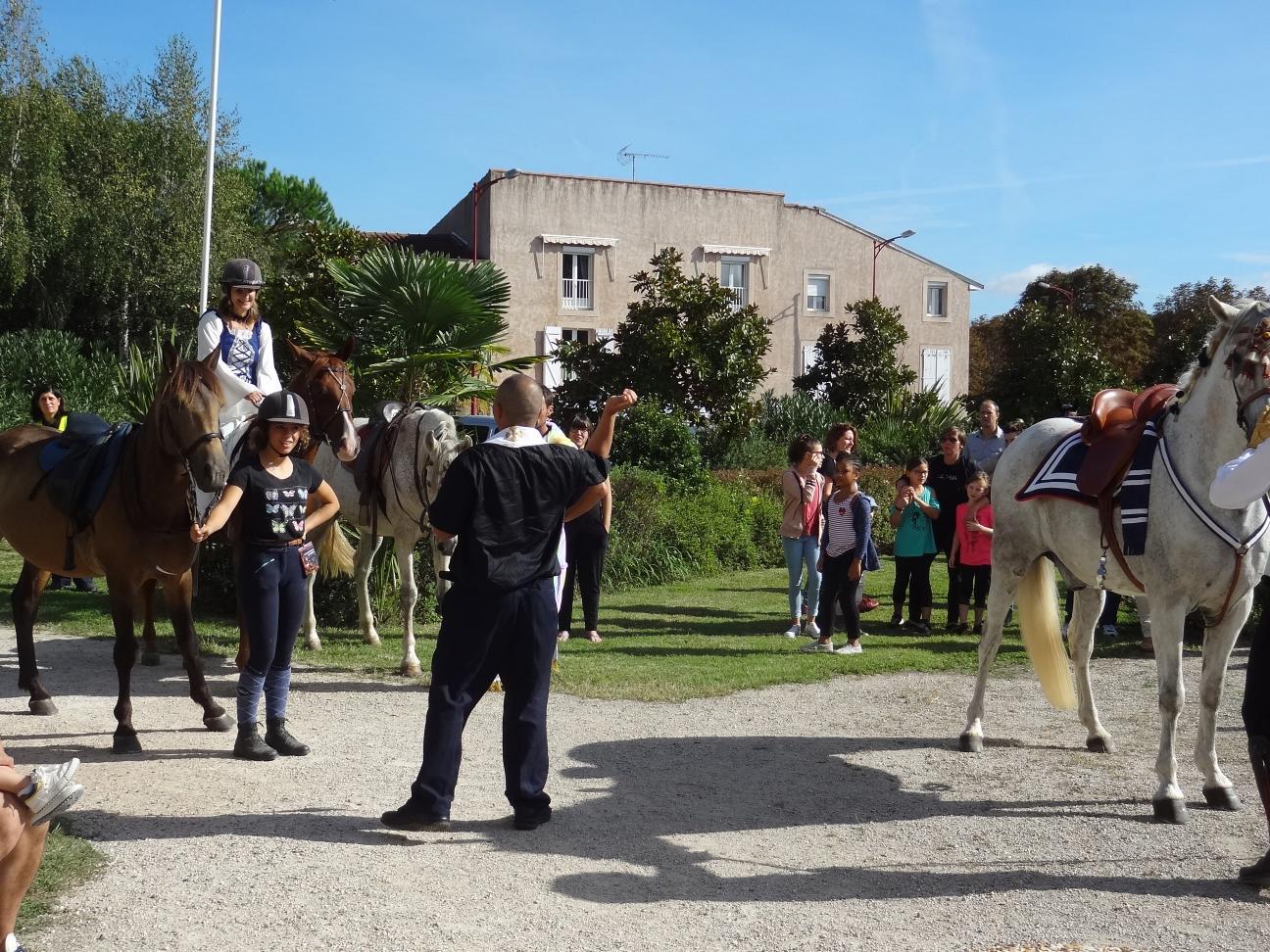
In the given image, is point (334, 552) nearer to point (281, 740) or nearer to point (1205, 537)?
point (281, 740)

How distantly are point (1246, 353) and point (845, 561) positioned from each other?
18.1ft

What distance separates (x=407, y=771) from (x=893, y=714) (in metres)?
3.55

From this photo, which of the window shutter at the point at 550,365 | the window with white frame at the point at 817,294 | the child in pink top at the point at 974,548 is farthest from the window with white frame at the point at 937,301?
the child in pink top at the point at 974,548

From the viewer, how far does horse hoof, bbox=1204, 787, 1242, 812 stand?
222 inches

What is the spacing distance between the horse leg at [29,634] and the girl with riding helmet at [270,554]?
1.71 m

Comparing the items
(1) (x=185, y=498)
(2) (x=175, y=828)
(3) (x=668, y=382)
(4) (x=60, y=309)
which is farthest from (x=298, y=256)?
(4) (x=60, y=309)

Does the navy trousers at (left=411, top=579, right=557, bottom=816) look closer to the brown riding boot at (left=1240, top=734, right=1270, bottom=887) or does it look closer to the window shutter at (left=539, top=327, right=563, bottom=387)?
the brown riding boot at (left=1240, top=734, right=1270, bottom=887)

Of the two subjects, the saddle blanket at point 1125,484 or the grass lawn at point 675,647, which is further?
the grass lawn at point 675,647

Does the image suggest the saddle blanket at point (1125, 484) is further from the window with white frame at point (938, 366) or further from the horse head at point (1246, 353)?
the window with white frame at point (938, 366)

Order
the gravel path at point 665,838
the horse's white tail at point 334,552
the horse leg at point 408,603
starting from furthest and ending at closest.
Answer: the horse's white tail at point 334,552
the horse leg at point 408,603
the gravel path at point 665,838

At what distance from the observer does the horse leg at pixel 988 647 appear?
690 centimetres

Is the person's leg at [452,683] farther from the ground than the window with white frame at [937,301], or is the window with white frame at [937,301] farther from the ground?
the window with white frame at [937,301]

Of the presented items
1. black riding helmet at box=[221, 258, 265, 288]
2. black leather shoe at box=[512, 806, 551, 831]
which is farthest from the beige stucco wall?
black leather shoe at box=[512, 806, 551, 831]

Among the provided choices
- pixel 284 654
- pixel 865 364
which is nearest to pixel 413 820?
pixel 284 654
